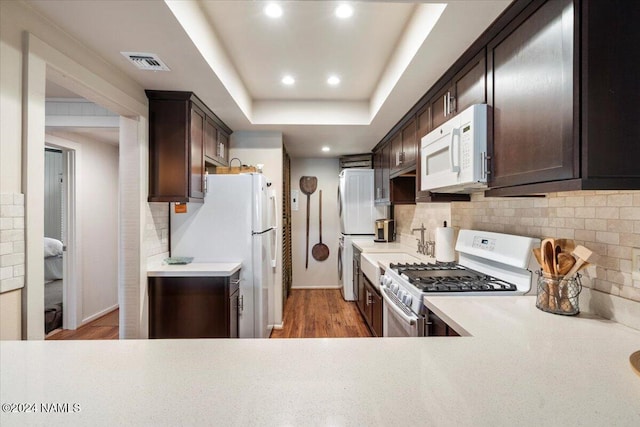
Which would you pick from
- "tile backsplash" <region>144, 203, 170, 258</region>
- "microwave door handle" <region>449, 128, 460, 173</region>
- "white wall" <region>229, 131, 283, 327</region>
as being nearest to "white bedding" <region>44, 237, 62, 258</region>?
"tile backsplash" <region>144, 203, 170, 258</region>

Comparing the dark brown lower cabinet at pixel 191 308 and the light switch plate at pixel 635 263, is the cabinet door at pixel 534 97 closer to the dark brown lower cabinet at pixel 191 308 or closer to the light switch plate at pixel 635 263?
the light switch plate at pixel 635 263

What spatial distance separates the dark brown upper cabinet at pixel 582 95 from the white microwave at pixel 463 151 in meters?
0.29

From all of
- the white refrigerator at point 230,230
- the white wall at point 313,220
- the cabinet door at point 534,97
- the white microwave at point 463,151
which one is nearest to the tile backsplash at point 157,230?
the white refrigerator at point 230,230

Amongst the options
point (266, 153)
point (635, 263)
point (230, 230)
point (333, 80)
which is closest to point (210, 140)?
point (266, 153)

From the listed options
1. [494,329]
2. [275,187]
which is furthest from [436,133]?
[275,187]

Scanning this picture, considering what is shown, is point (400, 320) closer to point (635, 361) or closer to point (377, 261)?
point (377, 261)

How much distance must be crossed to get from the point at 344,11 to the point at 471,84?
2.83ft

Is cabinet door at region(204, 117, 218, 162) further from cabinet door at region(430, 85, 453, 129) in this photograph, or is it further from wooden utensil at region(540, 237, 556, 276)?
wooden utensil at region(540, 237, 556, 276)

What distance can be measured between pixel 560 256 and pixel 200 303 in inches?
91.7

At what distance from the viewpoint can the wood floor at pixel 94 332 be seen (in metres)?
3.23

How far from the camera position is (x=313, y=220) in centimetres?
530

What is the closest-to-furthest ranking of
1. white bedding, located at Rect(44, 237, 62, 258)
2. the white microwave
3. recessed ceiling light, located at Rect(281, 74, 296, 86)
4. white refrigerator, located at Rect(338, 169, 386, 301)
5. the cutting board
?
the cutting board < the white microwave < recessed ceiling light, located at Rect(281, 74, 296, 86) < white bedding, located at Rect(44, 237, 62, 258) < white refrigerator, located at Rect(338, 169, 386, 301)

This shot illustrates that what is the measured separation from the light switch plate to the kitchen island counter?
212 mm

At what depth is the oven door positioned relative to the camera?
5.42 ft
